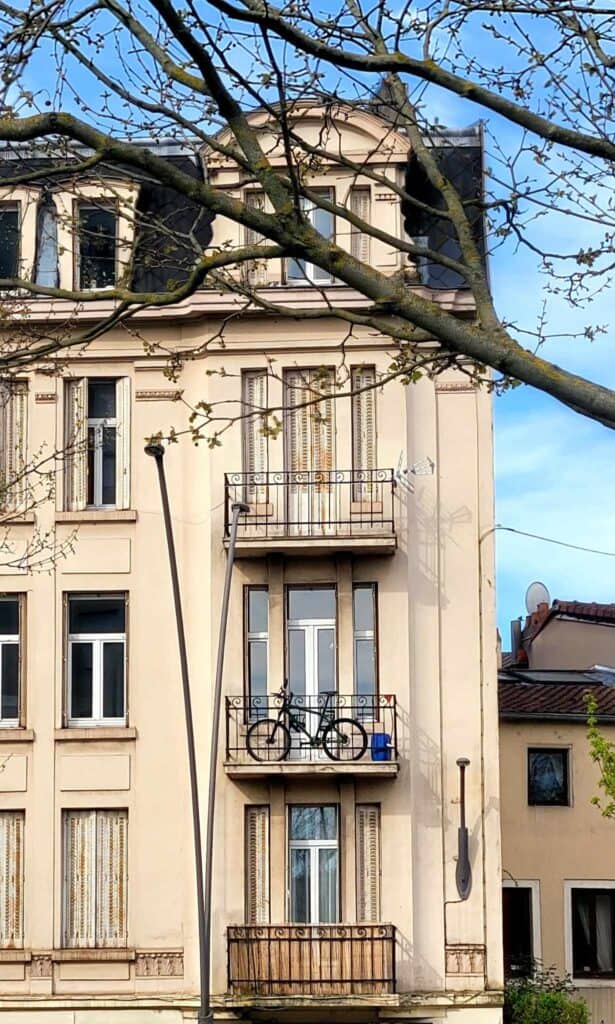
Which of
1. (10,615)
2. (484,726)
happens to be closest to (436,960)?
(484,726)

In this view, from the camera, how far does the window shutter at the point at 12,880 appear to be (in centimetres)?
3319

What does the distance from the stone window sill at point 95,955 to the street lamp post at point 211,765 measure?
4.32ft

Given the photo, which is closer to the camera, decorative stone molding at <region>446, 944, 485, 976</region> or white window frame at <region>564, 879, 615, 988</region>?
decorative stone molding at <region>446, 944, 485, 976</region>

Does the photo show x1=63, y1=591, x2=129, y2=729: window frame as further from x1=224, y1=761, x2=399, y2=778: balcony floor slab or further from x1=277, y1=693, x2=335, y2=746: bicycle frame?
x1=277, y1=693, x2=335, y2=746: bicycle frame

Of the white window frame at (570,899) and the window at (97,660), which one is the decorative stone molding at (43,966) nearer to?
the window at (97,660)

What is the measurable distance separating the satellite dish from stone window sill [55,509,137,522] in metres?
20.0

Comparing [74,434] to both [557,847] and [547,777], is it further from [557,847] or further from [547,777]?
[557,847]

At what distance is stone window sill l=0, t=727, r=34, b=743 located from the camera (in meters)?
33.5

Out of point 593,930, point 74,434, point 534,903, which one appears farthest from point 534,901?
point 74,434

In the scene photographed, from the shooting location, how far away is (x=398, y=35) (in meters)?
13.8

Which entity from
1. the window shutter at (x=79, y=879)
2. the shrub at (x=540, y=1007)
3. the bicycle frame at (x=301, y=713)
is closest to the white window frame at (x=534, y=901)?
the shrub at (x=540, y=1007)

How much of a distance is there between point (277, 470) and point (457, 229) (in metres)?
20.3

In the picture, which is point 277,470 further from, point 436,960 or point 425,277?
point 436,960

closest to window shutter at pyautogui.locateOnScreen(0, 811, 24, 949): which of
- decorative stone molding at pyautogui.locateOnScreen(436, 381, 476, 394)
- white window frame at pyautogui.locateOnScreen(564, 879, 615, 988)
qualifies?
decorative stone molding at pyautogui.locateOnScreen(436, 381, 476, 394)
